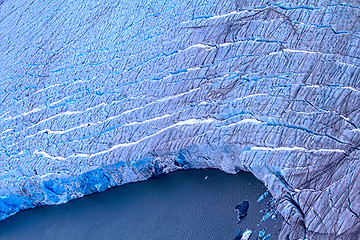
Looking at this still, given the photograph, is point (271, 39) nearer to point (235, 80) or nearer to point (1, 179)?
point (235, 80)

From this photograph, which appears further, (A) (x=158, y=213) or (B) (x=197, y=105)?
(B) (x=197, y=105)

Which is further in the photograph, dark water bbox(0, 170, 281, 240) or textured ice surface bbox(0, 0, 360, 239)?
dark water bbox(0, 170, 281, 240)

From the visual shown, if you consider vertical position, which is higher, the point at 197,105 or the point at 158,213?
the point at 197,105

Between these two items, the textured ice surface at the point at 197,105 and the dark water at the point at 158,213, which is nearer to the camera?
the textured ice surface at the point at 197,105
